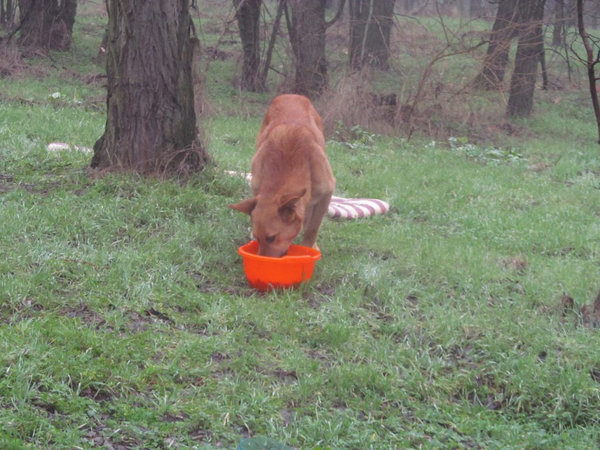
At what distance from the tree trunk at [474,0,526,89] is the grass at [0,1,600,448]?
593 cm

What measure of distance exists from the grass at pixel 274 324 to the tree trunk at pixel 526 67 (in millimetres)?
9565

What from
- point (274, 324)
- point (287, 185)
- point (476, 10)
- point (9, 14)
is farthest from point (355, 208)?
point (476, 10)

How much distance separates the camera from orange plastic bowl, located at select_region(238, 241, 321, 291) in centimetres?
590

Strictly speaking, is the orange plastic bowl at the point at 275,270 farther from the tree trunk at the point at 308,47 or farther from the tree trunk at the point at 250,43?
the tree trunk at the point at 250,43

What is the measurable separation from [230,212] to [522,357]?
11.8ft

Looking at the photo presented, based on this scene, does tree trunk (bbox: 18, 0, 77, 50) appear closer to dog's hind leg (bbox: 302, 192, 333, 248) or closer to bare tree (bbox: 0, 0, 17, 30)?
bare tree (bbox: 0, 0, 17, 30)

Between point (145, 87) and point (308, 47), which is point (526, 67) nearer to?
point (308, 47)

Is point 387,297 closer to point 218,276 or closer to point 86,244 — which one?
point 218,276

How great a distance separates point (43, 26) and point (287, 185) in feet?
52.1

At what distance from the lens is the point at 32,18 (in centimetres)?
2006

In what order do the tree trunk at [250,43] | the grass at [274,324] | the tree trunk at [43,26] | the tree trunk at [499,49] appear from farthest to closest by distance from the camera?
the tree trunk at [43,26] → the tree trunk at [250,43] → the tree trunk at [499,49] → the grass at [274,324]

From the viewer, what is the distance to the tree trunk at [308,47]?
16.5 metres

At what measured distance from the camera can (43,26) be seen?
20094 millimetres

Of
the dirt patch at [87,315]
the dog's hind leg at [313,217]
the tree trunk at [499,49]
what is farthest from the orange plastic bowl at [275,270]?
the tree trunk at [499,49]
